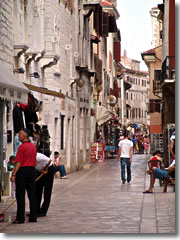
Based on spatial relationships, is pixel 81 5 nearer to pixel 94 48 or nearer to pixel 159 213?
pixel 94 48

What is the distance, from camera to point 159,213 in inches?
504

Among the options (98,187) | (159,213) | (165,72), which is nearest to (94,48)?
(165,72)

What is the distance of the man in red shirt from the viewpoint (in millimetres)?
11469

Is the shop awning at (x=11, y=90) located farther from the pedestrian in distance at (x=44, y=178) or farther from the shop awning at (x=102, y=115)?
the shop awning at (x=102, y=115)

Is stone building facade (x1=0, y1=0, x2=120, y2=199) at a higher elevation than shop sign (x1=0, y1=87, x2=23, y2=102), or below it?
higher

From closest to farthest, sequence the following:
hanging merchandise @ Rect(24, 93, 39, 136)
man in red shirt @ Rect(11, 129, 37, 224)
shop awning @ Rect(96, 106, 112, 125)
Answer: man in red shirt @ Rect(11, 129, 37, 224)
hanging merchandise @ Rect(24, 93, 39, 136)
shop awning @ Rect(96, 106, 112, 125)

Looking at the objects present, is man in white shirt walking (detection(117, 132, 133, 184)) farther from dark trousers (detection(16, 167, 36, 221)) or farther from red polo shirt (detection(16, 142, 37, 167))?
red polo shirt (detection(16, 142, 37, 167))

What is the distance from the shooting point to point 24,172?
37.6 feet

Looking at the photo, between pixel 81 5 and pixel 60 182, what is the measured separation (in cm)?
1198

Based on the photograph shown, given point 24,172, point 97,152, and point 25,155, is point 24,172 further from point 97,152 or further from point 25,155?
point 97,152

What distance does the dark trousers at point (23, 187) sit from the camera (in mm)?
11477

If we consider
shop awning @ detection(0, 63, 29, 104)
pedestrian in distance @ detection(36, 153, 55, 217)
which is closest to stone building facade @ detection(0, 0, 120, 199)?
shop awning @ detection(0, 63, 29, 104)

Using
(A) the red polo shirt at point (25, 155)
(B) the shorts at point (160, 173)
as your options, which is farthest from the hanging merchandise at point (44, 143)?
(A) the red polo shirt at point (25, 155)

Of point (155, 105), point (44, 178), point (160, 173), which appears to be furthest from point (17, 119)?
point (155, 105)
